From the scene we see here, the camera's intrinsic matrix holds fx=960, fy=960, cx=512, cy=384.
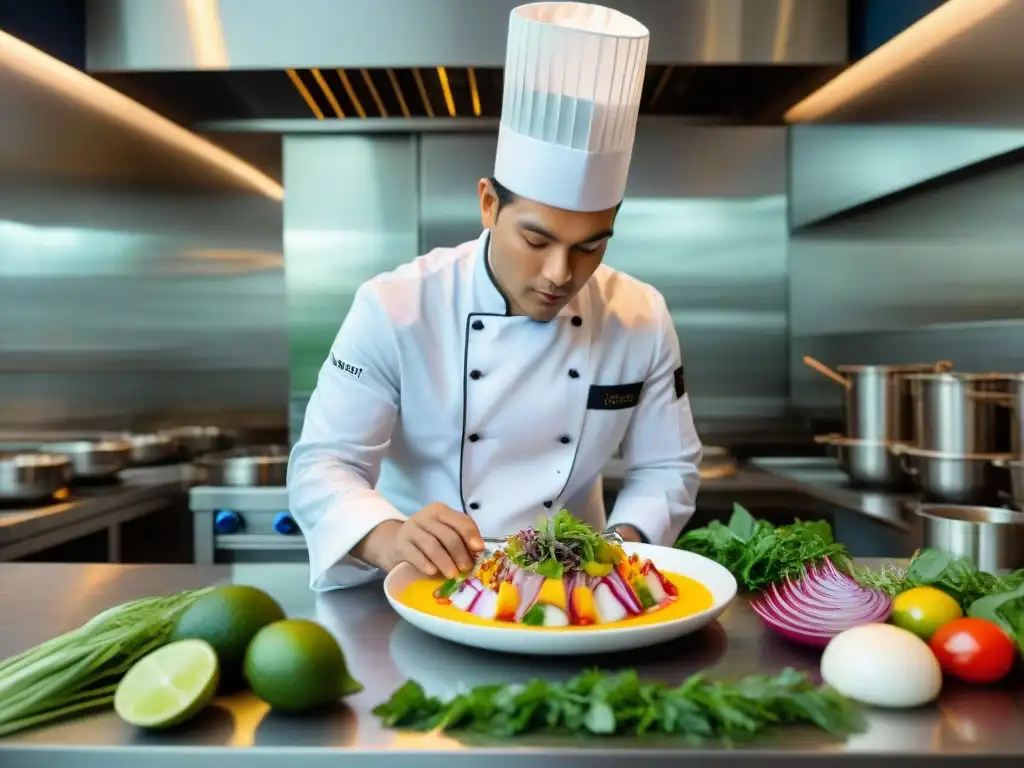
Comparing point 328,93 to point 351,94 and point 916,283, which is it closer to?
point 351,94

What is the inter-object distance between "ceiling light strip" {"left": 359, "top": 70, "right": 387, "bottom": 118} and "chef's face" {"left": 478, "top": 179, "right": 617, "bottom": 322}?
5.27ft

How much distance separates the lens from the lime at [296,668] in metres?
1.00

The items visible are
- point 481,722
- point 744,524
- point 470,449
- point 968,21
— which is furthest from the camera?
point 968,21

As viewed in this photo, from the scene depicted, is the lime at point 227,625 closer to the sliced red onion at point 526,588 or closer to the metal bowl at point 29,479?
the sliced red onion at point 526,588

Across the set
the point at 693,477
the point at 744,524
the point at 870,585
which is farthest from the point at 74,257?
the point at 870,585

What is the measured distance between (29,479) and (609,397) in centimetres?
180

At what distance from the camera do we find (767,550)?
1.51m

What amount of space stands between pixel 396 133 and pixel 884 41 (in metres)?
1.84

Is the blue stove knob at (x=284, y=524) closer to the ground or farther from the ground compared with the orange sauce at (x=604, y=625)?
closer to the ground

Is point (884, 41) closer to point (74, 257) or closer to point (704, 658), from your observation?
point (704, 658)

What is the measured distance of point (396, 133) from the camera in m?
3.77

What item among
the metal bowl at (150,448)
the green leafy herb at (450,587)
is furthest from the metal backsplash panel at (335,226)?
A: the green leafy herb at (450,587)

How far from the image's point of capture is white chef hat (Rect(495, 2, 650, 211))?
68.2 inches

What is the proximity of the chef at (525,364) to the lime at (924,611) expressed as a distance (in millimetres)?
652
